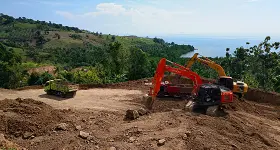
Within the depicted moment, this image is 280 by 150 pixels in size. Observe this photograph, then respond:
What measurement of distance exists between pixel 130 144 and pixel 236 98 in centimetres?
1165

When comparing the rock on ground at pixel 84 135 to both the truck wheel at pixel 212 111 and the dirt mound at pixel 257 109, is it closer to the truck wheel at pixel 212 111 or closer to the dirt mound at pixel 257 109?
the truck wheel at pixel 212 111

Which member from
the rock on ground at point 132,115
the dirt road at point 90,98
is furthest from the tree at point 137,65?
the rock on ground at point 132,115

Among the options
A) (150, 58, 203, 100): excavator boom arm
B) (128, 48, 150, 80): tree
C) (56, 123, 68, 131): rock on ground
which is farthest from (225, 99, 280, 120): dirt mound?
(128, 48, 150, 80): tree

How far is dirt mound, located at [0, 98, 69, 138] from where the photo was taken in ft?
41.9

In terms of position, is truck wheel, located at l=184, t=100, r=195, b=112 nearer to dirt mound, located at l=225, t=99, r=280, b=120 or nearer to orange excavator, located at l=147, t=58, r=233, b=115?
orange excavator, located at l=147, t=58, r=233, b=115

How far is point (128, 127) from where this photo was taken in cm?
1338

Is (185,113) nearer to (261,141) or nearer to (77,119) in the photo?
(261,141)

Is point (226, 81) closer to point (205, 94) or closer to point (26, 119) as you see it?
point (205, 94)

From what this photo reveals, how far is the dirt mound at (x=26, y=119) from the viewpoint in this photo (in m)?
12.8

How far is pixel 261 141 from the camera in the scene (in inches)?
526

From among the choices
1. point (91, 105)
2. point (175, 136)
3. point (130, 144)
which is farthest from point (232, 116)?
point (91, 105)

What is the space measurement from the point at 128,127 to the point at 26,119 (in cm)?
523

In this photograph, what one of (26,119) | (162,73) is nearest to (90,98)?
(162,73)

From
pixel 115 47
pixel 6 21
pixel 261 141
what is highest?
pixel 6 21
